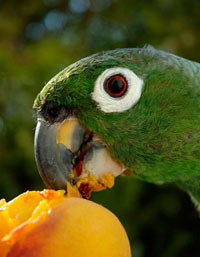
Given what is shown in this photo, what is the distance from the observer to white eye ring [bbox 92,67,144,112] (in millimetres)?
1385

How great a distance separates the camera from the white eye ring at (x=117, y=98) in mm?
1385

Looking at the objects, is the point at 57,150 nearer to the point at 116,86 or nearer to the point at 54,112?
the point at 54,112

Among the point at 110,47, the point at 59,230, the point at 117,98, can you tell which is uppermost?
the point at 110,47

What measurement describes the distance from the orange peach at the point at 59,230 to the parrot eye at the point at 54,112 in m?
0.33

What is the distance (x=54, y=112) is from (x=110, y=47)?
2625 mm

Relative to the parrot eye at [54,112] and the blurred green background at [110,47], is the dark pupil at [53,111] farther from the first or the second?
the blurred green background at [110,47]

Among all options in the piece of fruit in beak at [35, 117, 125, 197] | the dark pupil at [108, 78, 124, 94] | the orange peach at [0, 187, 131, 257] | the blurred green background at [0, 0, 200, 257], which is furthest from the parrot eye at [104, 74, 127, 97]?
the blurred green background at [0, 0, 200, 257]

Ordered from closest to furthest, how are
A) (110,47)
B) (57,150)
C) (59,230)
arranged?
(59,230), (57,150), (110,47)

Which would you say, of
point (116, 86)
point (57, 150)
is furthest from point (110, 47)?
point (57, 150)

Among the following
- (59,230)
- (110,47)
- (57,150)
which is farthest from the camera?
(110,47)

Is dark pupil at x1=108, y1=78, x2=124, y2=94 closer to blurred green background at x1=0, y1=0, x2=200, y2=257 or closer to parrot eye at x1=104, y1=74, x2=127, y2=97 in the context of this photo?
parrot eye at x1=104, y1=74, x2=127, y2=97

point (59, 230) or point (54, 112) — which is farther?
point (54, 112)

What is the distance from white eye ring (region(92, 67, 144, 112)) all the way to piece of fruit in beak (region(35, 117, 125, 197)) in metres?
0.11

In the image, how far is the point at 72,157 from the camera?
1396 mm
